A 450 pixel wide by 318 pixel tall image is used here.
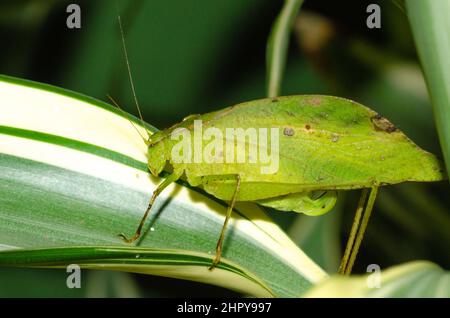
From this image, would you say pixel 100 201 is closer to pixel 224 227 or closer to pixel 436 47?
pixel 224 227

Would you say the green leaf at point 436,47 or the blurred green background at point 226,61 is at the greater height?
the blurred green background at point 226,61

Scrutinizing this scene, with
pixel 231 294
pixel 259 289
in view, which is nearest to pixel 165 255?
pixel 259 289

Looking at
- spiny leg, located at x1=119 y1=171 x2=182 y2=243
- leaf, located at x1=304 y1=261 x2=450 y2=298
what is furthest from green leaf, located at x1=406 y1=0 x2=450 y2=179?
spiny leg, located at x1=119 y1=171 x2=182 y2=243

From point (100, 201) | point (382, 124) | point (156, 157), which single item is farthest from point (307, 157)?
point (100, 201)

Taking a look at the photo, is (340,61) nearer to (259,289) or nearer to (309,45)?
(309,45)

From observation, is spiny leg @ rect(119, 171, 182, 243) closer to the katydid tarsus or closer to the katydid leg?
the katydid tarsus

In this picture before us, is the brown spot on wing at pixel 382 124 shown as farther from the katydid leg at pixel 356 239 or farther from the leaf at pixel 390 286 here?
the leaf at pixel 390 286

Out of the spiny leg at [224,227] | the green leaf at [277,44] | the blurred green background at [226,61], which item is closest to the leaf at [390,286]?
the spiny leg at [224,227]

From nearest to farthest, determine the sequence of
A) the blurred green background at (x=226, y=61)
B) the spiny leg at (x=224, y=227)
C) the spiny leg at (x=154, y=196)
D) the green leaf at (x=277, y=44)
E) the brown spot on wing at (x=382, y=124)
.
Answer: the spiny leg at (x=224, y=227) → the spiny leg at (x=154, y=196) → the brown spot on wing at (x=382, y=124) → the green leaf at (x=277, y=44) → the blurred green background at (x=226, y=61)
